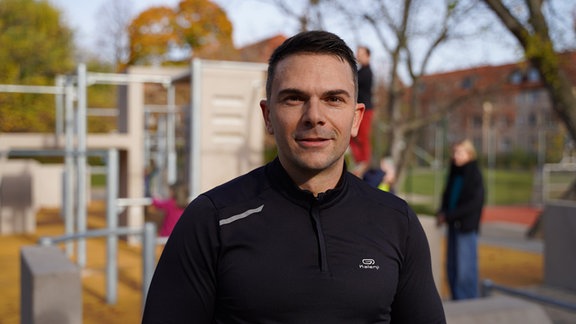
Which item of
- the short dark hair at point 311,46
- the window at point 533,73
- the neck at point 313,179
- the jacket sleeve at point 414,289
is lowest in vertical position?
the jacket sleeve at point 414,289

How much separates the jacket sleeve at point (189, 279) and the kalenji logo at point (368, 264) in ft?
1.14

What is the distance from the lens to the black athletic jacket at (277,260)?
1549 mm

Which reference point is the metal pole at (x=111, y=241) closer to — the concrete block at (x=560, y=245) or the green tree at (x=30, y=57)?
the concrete block at (x=560, y=245)

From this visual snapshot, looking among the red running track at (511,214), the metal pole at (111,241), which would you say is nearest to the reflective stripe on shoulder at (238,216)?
the metal pole at (111,241)

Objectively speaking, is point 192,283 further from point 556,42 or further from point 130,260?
point 556,42

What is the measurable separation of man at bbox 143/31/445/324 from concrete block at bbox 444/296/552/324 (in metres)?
2.31

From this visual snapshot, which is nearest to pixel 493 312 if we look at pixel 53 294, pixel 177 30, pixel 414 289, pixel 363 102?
pixel 363 102

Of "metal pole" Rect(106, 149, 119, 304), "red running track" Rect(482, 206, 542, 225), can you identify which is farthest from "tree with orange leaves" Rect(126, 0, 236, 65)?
"metal pole" Rect(106, 149, 119, 304)

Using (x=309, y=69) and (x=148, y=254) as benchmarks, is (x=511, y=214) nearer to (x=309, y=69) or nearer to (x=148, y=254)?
(x=148, y=254)

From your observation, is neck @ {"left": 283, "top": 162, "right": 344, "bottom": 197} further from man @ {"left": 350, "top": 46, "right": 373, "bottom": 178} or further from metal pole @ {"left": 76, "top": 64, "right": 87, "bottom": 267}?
metal pole @ {"left": 76, "top": 64, "right": 87, "bottom": 267}

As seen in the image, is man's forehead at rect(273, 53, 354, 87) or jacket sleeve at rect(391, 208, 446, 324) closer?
man's forehead at rect(273, 53, 354, 87)

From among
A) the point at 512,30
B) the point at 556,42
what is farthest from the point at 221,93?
the point at 556,42

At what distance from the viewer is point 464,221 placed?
6.54 meters

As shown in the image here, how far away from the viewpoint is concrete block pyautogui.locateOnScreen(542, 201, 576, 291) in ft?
27.8
